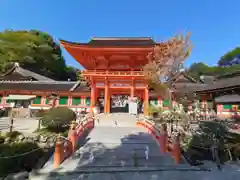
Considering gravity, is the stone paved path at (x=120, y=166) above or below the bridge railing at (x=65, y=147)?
below

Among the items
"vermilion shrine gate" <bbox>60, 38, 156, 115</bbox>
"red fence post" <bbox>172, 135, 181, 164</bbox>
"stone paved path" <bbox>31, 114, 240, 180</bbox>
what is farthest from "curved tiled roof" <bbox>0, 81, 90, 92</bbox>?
"red fence post" <bbox>172, 135, 181, 164</bbox>

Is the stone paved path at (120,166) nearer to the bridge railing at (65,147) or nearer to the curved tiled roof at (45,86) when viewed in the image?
the bridge railing at (65,147)

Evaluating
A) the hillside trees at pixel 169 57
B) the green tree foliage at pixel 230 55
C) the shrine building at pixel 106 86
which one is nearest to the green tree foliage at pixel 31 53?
the shrine building at pixel 106 86

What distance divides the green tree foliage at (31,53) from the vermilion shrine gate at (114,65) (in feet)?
80.7

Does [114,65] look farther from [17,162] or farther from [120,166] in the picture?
[17,162]

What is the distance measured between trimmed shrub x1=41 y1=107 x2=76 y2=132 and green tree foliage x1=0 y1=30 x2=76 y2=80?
2904 cm

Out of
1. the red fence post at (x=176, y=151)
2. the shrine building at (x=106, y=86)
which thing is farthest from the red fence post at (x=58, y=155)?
the shrine building at (x=106, y=86)

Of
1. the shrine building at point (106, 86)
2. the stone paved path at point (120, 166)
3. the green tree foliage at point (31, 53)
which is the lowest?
the stone paved path at point (120, 166)

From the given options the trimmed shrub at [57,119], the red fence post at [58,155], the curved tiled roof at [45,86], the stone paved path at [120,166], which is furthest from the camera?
the curved tiled roof at [45,86]

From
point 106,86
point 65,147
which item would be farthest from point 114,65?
point 65,147

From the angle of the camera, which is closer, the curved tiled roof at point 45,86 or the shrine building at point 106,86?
the shrine building at point 106,86

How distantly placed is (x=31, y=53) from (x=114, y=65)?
28.6 metres

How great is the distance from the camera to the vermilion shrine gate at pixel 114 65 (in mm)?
15531

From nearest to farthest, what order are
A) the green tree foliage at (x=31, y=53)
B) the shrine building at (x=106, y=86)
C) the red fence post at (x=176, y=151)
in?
the red fence post at (x=176, y=151) < the shrine building at (x=106, y=86) < the green tree foliage at (x=31, y=53)
